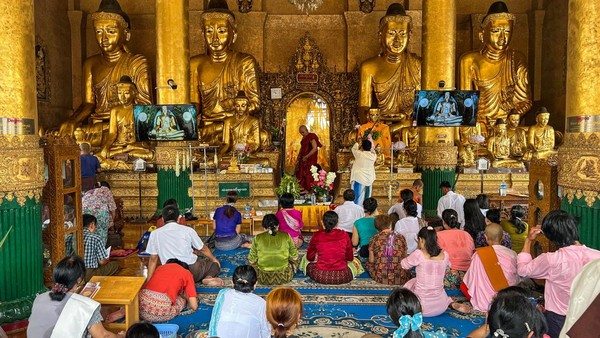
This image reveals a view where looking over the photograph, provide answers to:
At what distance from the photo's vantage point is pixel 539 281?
4.72 m

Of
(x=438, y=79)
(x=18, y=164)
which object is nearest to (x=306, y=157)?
(x=438, y=79)

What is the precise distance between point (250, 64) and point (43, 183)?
8043 millimetres

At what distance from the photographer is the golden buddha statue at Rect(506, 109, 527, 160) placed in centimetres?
1041

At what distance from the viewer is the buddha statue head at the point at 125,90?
35.2 feet

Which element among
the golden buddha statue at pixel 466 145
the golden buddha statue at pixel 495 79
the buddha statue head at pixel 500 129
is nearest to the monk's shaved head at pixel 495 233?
the golden buddha statue at pixel 466 145

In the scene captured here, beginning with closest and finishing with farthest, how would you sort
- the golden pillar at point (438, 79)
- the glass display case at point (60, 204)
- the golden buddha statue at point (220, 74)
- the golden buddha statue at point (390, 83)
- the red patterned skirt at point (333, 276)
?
the glass display case at point (60, 204)
the red patterned skirt at point (333, 276)
the golden pillar at point (438, 79)
the golden buddha statue at point (220, 74)
the golden buddha statue at point (390, 83)

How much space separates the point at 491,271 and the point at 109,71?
10243 mm

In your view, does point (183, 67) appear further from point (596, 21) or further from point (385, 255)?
point (596, 21)

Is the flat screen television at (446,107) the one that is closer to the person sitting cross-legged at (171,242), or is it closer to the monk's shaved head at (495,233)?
the monk's shaved head at (495,233)

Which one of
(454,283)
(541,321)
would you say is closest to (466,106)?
(454,283)

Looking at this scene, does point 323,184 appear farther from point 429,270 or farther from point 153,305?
point 153,305

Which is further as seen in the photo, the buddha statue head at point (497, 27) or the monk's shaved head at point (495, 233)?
the buddha statue head at point (497, 27)

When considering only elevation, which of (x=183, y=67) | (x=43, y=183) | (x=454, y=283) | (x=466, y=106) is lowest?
(x=454, y=283)

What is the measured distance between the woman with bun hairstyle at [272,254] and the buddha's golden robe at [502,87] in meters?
8.07
